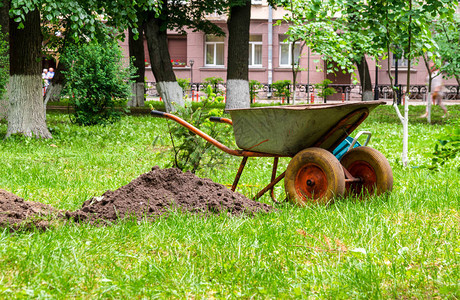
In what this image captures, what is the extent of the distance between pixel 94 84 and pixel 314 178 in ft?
32.1

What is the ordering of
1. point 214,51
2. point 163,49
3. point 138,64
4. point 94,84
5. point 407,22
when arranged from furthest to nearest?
point 214,51 → point 138,64 → point 163,49 → point 94,84 → point 407,22

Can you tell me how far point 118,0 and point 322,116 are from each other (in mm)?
6429

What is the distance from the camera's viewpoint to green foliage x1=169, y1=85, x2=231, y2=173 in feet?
19.9

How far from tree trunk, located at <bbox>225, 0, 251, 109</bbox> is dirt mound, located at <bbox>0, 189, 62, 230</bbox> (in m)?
12.6

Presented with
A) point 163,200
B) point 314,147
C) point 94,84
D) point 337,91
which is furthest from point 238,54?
point 337,91

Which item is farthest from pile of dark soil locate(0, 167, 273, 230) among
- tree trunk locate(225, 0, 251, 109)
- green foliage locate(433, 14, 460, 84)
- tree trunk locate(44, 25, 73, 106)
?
green foliage locate(433, 14, 460, 84)

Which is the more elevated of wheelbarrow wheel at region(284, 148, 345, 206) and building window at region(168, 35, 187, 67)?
building window at region(168, 35, 187, 67)

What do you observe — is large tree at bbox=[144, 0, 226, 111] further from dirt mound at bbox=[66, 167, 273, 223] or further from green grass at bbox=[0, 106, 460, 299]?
dirt mound at bbox=[66, 167, 273, 223]

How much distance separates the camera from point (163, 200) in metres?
4.41

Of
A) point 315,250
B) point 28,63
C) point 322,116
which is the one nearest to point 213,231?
point 315,250

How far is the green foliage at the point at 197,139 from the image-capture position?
19.9 ft

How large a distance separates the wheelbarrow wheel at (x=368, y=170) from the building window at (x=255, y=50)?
2980cm

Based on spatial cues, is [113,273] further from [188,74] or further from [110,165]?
[188,74]

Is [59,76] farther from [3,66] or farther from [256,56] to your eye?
[256,56]
